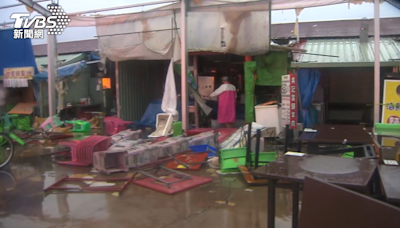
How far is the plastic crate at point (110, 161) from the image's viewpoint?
6.77m

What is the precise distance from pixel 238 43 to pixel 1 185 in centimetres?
747

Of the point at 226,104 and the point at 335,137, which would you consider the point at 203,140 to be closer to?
the point at 226,104

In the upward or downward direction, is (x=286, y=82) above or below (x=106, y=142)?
above

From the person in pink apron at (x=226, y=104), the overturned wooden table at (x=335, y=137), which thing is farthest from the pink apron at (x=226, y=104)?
the overturned wooden table at (x=335, y=137)

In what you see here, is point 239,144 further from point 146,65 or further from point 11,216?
point 146,65

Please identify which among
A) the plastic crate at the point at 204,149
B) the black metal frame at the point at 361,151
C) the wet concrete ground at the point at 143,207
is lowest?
the wet concrete ground at the point at 143,207

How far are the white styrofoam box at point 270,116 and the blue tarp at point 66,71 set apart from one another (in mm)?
8681

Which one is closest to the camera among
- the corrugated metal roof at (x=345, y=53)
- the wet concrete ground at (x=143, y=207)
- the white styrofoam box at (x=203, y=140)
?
the wet concrete ground at (x=143, y=207)

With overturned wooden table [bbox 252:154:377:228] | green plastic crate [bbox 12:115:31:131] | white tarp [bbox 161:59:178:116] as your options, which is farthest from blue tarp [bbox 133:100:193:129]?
overturned wooden table [bbox 252:154:377:228]

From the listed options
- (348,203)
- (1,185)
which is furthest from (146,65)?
(348,203)

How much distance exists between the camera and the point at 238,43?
10.8 m

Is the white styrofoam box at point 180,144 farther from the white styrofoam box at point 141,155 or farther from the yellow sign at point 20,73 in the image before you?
the yellow sign at point 20,73

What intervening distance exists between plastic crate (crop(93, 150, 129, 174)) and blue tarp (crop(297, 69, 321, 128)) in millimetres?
5943

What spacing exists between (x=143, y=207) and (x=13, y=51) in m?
12.0
